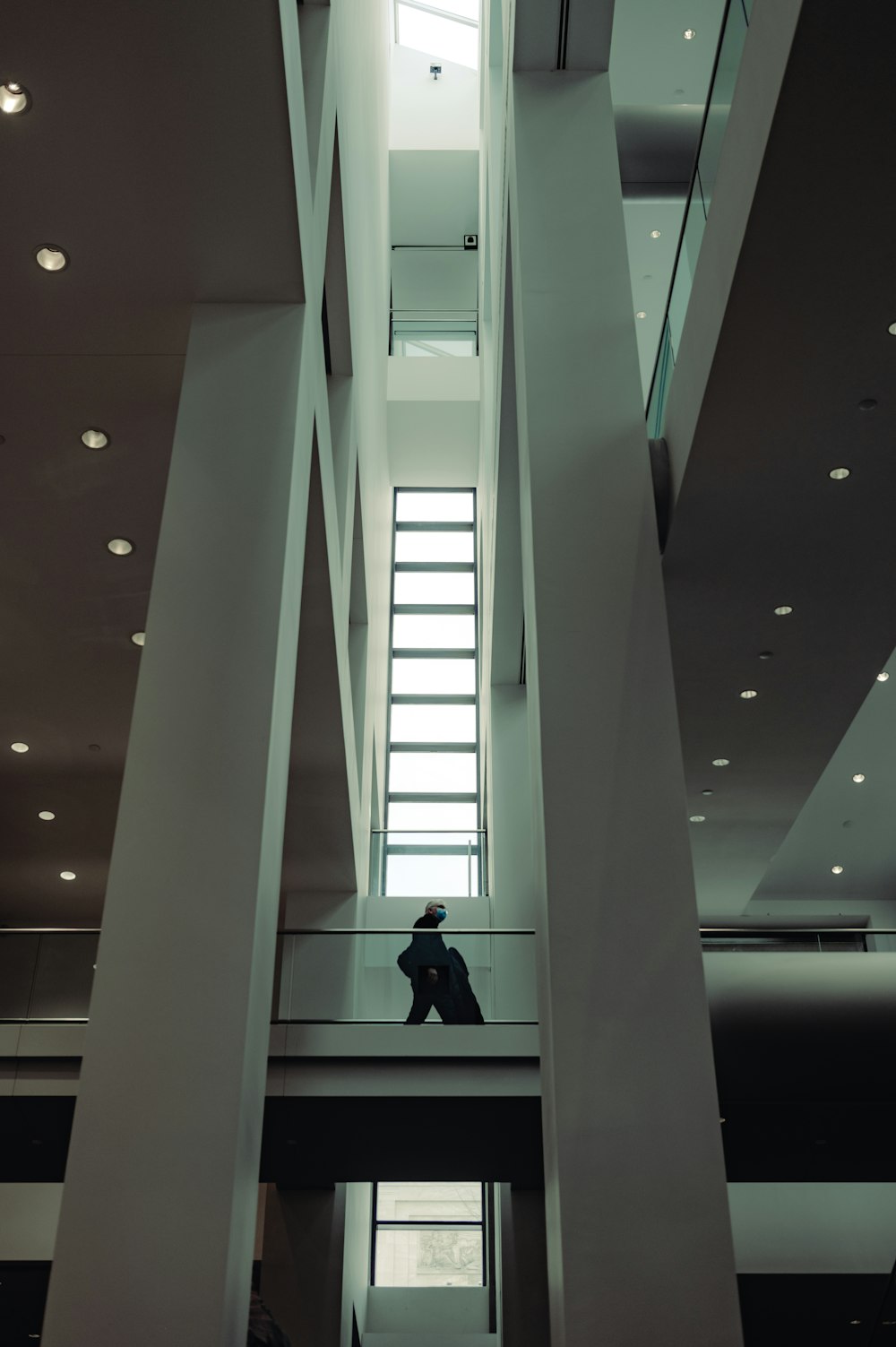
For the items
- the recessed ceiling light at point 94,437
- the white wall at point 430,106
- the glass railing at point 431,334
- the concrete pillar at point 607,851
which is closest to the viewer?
the concrete pillar at point 607,851

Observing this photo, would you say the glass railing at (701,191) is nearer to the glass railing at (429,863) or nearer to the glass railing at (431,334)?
the glass railing at (429,863)

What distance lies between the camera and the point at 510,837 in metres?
17.2

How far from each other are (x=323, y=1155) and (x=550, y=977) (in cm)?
874

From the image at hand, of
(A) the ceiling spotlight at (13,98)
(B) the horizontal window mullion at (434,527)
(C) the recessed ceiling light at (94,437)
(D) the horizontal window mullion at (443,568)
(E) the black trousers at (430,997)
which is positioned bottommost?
(E) the black trousers at (430,997)

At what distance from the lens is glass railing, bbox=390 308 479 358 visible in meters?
25.3

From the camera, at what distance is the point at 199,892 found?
19.0 ft

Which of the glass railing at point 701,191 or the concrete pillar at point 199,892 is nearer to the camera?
the concrete pillar at point 199,892

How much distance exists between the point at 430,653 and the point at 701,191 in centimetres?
1630

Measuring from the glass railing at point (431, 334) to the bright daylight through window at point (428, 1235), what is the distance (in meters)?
16.6

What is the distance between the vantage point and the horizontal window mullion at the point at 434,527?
25672 millimetres

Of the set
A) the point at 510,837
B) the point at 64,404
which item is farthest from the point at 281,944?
the point at 64,404

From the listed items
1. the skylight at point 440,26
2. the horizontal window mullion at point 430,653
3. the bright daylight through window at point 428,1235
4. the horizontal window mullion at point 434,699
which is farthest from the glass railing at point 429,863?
the skylight at point 440,26

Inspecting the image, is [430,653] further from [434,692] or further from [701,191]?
[701,191]

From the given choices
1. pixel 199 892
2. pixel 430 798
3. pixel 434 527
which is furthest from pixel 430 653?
pixel 199 892
